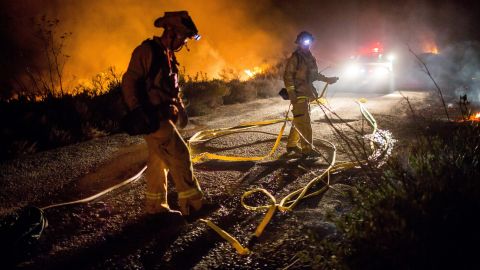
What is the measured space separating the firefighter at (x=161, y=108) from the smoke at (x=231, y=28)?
32.1 ft

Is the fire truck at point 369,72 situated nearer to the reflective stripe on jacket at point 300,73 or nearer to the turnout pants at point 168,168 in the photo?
the reflective stripe on jacket at point 300,73

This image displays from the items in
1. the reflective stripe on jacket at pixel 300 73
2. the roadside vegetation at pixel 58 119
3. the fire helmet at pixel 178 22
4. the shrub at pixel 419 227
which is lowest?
the shrub at pixel 419 227

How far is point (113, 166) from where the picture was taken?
507cm

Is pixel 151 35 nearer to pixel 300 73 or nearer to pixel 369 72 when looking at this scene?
pixel 369 72

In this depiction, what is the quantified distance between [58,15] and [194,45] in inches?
370

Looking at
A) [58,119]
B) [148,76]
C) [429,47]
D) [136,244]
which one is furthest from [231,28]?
[136,244]

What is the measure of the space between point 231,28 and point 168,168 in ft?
90.2

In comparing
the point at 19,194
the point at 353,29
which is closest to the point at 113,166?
the point at 19,194

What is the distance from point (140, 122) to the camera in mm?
2982

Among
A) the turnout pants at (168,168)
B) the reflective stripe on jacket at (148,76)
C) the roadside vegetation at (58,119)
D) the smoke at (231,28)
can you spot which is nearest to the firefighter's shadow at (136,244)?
the turnout pants at (168,168)

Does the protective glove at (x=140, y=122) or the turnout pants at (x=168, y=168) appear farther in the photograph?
the turnout pants at (x=168, y=168)

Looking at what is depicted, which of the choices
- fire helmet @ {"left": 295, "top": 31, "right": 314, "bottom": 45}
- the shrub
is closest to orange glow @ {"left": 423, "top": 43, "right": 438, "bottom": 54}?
fire helmet @ {"left": 295, "top": 31, "right": 314, "bottom": 45}

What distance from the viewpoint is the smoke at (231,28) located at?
861 inches

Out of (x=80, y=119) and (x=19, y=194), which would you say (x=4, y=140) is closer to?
(x=80, y=119)
